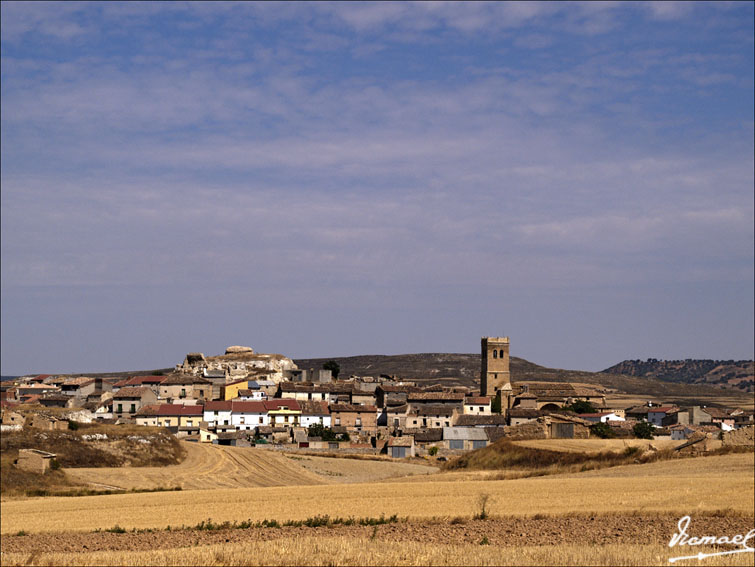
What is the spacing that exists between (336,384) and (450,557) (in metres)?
101

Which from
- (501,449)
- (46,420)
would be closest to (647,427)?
(501,449)

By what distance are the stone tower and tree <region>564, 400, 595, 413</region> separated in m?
16.0

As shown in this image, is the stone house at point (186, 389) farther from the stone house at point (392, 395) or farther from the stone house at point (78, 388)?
the stone house at point (392, 395)

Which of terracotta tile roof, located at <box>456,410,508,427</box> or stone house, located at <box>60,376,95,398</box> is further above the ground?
stone house, located at <box>60,376,95,398</box>

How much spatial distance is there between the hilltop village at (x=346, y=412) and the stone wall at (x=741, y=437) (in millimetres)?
17888

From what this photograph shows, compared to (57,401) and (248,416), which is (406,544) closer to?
(248,416)

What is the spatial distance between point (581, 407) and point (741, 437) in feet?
186

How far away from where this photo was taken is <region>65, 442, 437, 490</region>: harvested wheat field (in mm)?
57922

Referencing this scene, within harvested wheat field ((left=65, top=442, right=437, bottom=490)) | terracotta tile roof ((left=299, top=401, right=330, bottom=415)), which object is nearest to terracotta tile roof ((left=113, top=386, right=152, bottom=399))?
terracotta tile roof ((left=299, top=401, right=330, bottom=415))

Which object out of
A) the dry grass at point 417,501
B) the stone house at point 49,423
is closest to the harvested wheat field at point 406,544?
the dry grass at point 417,501

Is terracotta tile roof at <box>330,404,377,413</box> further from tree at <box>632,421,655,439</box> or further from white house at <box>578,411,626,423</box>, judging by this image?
tree at <box>632,421,655,439</box>

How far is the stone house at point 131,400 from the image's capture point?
101 meters

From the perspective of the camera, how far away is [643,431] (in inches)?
3383

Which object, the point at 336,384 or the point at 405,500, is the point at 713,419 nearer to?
the point at 336,384
